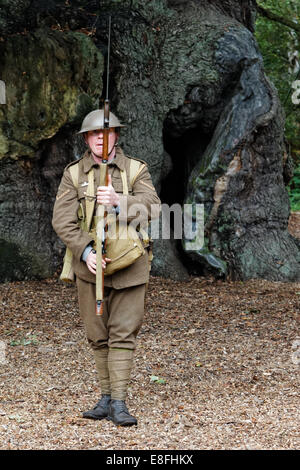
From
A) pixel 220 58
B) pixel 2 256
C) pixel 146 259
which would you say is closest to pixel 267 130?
pixel 220 58

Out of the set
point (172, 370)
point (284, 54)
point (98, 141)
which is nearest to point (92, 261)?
point (98, 141)

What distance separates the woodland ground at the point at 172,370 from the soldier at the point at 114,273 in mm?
333

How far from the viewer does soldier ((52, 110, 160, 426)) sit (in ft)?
14.0

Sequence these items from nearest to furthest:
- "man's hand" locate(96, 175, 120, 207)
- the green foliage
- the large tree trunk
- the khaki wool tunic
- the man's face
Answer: "man's hand" locate(96, 175, 120, 207) → the khaki wool tunic → the man's face → the large tree trunk → the green foliage

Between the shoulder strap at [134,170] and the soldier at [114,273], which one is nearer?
the soldier at [114,273]

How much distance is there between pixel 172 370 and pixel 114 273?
1.62 m

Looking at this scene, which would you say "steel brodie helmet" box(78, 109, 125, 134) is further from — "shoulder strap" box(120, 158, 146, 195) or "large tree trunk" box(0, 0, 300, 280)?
"large tree trunk" box(0, 0, 300, 280)

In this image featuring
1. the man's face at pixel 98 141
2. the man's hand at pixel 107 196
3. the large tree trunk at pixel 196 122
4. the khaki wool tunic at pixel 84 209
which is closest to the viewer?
the man's hand at pixel 107 196

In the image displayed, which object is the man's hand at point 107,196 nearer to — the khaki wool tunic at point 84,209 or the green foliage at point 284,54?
the khaki wool tunic at point 84,209

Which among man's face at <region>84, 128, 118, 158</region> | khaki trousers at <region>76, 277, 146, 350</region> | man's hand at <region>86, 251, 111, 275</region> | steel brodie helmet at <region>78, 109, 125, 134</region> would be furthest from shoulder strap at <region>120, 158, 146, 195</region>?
khaki trousers at <region>76, 277, 146, 350</region>

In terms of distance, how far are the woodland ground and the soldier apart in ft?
1.09

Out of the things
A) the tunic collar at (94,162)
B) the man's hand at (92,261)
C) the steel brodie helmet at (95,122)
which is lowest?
the man's hand at (92,261)

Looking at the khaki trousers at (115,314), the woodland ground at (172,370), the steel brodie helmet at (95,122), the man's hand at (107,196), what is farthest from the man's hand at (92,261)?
the woodland ground at (172,370)

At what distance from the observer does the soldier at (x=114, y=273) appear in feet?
14.0
